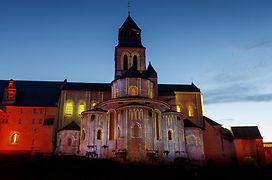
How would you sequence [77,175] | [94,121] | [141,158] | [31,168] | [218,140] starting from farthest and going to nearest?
[218,140] → [94,121] → [141,158] → [31,168] → [77,175]

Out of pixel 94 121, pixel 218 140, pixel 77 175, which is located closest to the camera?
pixel 77 175

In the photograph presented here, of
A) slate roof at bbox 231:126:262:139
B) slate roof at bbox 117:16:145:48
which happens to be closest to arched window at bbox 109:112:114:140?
slate roof at bbox 117:16:145:48

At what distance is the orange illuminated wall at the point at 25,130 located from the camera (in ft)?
176

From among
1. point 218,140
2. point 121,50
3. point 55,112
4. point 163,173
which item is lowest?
point 163,173

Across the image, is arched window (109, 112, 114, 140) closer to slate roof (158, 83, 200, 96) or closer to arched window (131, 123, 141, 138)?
arched window (131, 123, 141, 138)

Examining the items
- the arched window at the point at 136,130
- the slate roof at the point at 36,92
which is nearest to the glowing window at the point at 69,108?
the slate roof at the point at 36,92

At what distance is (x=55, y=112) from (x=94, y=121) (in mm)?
15604

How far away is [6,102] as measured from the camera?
5656 centimetres

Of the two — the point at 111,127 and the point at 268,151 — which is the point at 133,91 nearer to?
the point at 111,127

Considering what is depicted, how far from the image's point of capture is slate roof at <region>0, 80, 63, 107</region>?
58000 millimetres

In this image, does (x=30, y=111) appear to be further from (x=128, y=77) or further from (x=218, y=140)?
(x=218, y=140)

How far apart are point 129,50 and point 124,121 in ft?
73.2

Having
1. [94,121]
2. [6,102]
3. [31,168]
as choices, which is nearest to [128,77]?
[94,121]

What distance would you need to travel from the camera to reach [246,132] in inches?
2395
